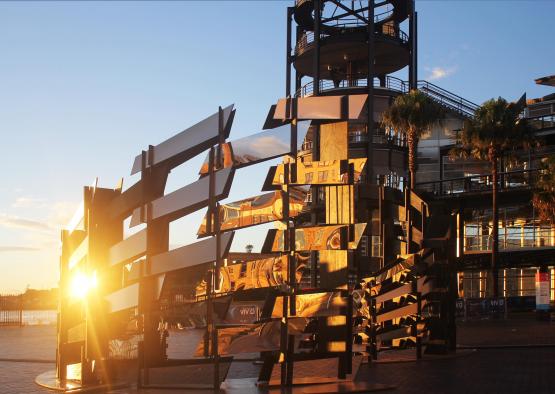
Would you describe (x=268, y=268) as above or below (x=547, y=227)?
below

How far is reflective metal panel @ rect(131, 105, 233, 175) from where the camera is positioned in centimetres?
1177

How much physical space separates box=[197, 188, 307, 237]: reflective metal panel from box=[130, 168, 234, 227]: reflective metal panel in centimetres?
37

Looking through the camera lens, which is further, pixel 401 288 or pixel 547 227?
pixel 547 227

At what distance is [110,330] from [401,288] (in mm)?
6781

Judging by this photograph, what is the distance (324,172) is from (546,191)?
3517 cm

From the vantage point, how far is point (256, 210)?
12.3 m

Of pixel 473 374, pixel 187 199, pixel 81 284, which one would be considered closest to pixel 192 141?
pixel 187 199

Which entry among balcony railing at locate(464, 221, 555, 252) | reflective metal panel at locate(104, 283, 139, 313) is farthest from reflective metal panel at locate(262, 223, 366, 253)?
balcony railing at locate(464, 221, 555, 252)

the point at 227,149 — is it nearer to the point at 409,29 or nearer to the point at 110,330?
the point at 110,330

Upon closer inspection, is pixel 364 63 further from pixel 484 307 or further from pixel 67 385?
pixel 67 385

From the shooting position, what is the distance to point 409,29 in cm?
5184

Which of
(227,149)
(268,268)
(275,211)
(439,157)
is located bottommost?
(268,268)

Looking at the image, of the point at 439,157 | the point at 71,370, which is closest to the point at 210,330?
the point at 71,370

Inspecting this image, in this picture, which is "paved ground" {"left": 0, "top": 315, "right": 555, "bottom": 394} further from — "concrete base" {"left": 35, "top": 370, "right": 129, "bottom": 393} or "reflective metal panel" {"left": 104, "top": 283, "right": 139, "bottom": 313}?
"reflective metal panel" {"left": 104, "top": 283, "right": 139, "bottom": 313}
